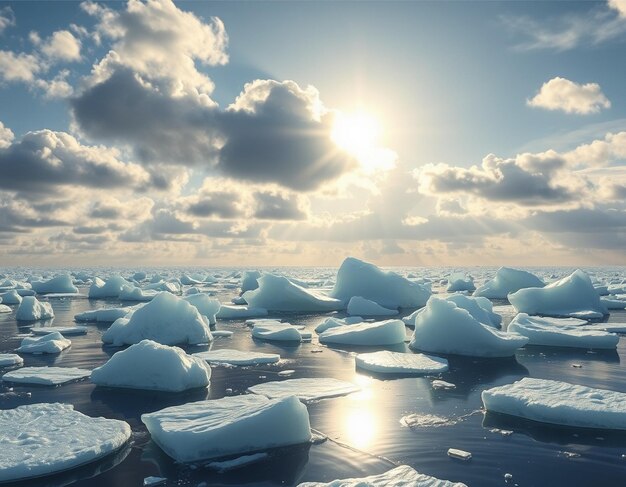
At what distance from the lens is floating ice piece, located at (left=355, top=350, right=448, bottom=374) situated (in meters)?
10.8

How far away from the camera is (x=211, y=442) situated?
235 inches

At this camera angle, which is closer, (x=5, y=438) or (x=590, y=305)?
(x=5, y=438)

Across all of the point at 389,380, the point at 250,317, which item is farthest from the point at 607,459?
the point at 250,317

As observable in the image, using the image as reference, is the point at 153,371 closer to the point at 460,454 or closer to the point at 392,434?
the point at 392,434

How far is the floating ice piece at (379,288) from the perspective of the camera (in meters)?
27.6

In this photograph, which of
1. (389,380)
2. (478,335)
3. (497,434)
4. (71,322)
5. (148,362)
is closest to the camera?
(497,434)

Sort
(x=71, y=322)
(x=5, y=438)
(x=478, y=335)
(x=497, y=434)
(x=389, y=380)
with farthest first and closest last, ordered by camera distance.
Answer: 1. (x=71, y=322)
2. (x=478, y=335)
3. (x=389, y=380)
4. (x=497, y=434)
5. (x=5, y=438)

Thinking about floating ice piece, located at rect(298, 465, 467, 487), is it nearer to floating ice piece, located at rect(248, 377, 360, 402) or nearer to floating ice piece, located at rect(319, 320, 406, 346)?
floating ice piece, located at rect(248, 377, 360, 402)

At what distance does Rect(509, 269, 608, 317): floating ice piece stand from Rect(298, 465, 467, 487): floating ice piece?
19.9 meters

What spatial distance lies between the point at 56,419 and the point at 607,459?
709 centimetres

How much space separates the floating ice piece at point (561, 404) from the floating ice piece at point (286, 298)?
56.0 feet

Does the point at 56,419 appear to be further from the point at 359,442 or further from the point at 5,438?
the point at 359,442

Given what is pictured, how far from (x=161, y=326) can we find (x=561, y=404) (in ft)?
34.8

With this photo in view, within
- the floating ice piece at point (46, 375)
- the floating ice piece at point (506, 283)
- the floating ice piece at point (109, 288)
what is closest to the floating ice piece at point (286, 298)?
the floating ice piece at point (506, 283)
